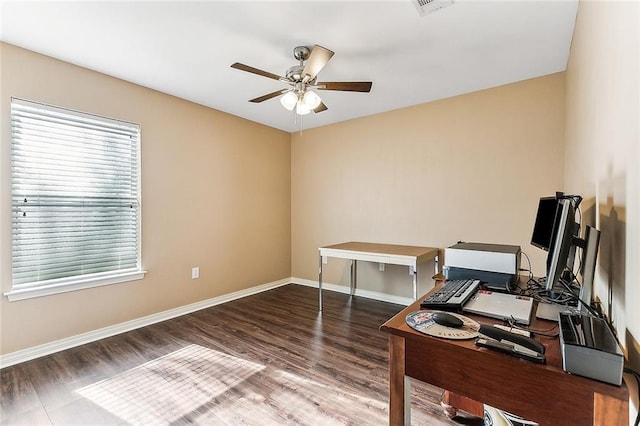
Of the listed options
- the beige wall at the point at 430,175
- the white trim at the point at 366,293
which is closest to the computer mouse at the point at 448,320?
the beige wall at the point at 430,175

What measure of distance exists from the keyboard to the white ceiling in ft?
5.41

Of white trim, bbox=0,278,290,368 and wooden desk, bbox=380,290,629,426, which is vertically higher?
wooden desk, bbox=380,290,629,426

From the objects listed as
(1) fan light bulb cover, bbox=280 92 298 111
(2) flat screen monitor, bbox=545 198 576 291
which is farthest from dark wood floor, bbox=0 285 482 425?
(1) fan light bulb cover, bbox=280 92 298 111

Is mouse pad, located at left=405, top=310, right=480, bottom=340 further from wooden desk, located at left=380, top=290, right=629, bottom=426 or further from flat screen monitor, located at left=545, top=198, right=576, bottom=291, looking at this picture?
flat screen monitor, located at left=545, top=198, right=576, bottom=291

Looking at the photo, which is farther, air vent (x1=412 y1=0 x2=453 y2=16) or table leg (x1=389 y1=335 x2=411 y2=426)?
air vent (x1=412 y1=0 x2=453 y2=16)

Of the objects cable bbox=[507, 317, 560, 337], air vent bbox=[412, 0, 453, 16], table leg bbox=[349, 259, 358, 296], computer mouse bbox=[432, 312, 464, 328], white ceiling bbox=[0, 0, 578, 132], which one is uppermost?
white ceiling bbox=[0, 0, 578, 132]

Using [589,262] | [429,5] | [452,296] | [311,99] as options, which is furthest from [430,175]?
[589,262]

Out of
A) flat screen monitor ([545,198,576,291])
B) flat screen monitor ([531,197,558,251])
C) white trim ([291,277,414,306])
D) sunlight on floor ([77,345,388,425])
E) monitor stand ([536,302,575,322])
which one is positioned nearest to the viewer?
flat screen monitor ([545,198,576,291])

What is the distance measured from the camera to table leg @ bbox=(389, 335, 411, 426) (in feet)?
3.28

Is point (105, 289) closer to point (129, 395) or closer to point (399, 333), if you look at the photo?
point (129, 395)

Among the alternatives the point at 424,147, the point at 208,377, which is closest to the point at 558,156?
the point at 424,147

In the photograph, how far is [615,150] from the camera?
103cm

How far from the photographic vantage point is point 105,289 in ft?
8.82

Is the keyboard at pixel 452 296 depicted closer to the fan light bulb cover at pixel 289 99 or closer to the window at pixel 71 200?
the fan light bulb cover at pixel 289 99
